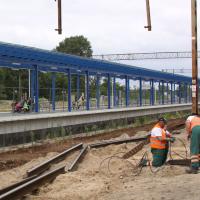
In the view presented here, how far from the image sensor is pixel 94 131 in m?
29.5

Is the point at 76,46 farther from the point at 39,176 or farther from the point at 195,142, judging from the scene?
the point at 39,176

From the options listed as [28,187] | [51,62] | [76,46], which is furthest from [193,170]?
[76,46]

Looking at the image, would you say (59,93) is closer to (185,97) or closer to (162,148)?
(162,148)

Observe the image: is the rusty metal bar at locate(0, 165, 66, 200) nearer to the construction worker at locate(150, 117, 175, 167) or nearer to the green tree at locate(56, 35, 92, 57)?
the construction worker at locate(150, 117, 175, 167)

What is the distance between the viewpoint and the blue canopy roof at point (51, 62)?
78.6 ft

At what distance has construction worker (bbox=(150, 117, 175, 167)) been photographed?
12906mm

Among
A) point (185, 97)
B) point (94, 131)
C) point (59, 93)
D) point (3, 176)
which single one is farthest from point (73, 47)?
point (3, 176)

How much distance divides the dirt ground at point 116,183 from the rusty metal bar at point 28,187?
0.47 feet

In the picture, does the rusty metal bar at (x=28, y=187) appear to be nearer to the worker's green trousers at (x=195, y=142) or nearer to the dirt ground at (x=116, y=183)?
the dirt ground at (x=116, y=183)

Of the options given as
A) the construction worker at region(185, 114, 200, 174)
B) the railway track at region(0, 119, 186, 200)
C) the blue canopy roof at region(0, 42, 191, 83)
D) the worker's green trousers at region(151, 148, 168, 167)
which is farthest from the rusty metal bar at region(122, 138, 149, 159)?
the blue canopy roof at region(0, 42, 191, 83)

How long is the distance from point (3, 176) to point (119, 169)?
9.79 ft

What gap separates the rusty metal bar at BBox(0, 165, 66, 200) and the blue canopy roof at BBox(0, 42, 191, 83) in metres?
12.1

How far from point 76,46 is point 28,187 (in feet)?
316

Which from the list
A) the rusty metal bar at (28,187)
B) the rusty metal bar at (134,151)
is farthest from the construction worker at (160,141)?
the rusty metal bar at (134,151)
